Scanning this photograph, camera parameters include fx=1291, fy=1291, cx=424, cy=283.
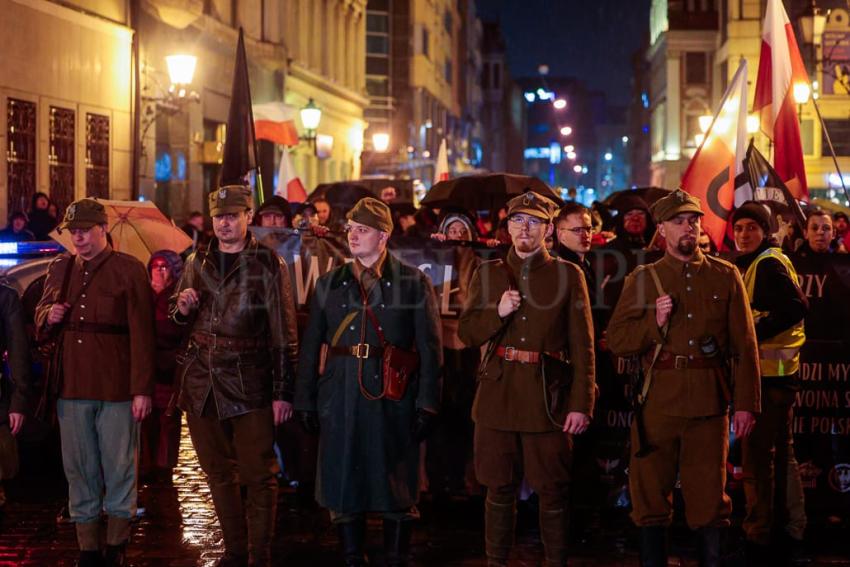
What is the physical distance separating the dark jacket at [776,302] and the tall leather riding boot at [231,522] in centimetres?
323

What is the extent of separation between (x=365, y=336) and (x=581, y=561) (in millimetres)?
1951

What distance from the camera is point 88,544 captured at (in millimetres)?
7383

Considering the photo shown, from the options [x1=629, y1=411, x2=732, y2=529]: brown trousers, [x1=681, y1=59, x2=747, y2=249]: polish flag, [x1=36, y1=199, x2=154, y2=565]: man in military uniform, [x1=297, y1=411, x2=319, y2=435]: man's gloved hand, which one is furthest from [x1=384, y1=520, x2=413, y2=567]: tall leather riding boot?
[x1=681, y1=59, x2=747, y2=249]: polish flag

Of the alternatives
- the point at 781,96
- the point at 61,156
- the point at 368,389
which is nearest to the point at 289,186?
the point at 61,156

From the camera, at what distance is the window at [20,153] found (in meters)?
18.1

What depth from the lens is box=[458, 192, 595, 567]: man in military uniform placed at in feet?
22.8

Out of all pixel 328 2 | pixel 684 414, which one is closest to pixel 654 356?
pixel 684 414

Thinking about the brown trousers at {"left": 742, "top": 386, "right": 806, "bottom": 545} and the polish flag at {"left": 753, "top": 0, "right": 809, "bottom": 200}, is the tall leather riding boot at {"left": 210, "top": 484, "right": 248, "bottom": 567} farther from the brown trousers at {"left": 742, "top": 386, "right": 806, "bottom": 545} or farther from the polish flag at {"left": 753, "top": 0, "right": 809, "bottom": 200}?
the polish flag at {"left": 753, "top": 0, "right": 809, "bottom": 200}

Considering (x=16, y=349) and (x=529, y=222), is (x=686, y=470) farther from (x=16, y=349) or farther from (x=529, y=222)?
(x=16, y=349)

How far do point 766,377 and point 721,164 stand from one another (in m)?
2.87

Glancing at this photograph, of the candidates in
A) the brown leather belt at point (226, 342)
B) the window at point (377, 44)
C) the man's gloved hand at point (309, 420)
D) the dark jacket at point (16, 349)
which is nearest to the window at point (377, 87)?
the window at point (377, 44)

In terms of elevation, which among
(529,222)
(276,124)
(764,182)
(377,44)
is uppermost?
(377,44)

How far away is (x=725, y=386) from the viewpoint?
272 inches

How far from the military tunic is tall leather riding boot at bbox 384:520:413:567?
4.20 ft
